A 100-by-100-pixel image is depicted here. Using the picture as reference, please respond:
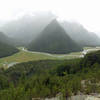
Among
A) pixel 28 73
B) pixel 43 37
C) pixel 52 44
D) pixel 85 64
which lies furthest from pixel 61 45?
pixel 85 64

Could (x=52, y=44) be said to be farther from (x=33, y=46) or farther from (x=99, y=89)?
(x=99, y=89)

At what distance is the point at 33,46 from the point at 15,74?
11201 centimetres

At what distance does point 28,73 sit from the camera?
A: 7625 centimetres

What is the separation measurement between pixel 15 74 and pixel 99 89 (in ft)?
191

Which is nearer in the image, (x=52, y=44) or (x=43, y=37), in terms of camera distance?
(x=52, y=44)

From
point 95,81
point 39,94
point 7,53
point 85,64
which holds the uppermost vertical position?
point 7,53

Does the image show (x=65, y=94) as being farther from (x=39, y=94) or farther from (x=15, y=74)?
(x=15, y=74)

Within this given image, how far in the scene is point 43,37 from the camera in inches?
7844

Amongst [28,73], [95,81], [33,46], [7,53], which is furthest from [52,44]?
[95,81]

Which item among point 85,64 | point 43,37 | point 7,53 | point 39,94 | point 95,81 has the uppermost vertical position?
point 43,37

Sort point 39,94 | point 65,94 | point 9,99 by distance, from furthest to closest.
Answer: point 39,94 → point 9,99 → point 65,94

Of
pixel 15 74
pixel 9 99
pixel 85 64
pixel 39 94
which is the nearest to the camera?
pixel 9 99

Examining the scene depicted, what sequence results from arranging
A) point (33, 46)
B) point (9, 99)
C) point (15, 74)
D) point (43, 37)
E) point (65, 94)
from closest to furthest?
point (65, 94)
point (9, 99)
point (15, 74)
point (33, 46)
point (43, 37)

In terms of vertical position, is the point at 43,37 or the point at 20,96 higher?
the point at 43,37
